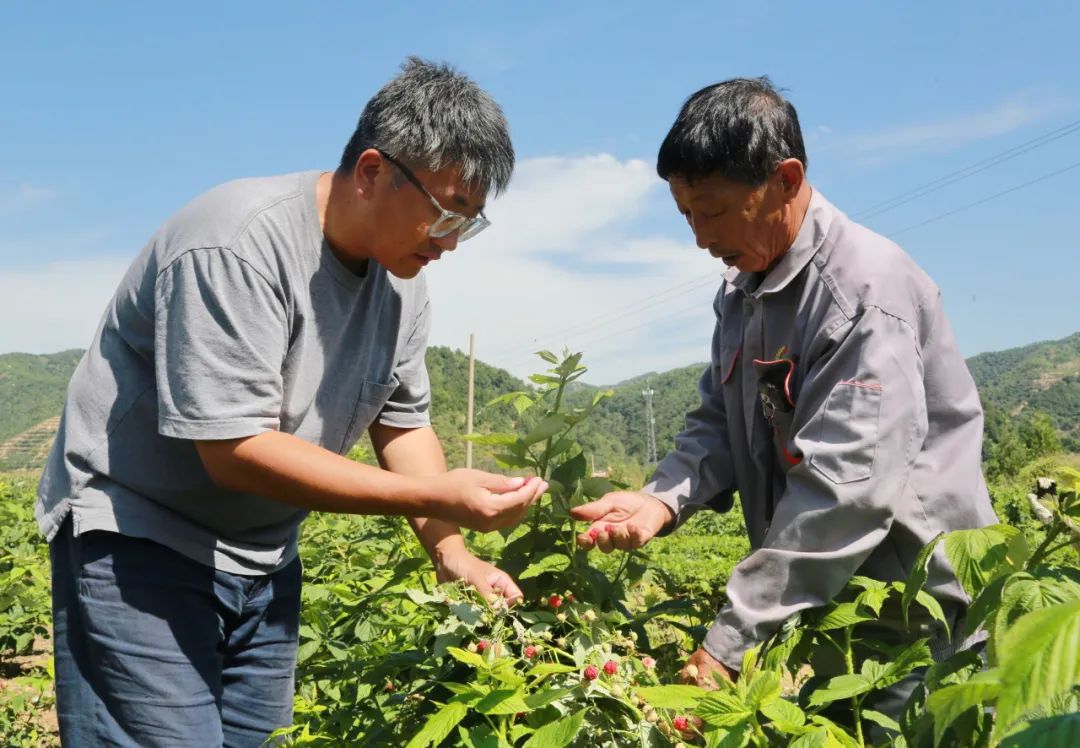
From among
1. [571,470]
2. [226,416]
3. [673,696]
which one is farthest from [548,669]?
[226,416]

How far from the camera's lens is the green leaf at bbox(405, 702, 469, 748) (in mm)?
1480

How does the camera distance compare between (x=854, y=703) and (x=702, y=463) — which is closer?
(x=854, y=703)

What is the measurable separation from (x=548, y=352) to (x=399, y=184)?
1.71 feet

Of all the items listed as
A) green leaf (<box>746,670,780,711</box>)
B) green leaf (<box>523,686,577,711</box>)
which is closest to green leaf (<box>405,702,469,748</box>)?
green leaf (<box>523,686,577,711</box>)

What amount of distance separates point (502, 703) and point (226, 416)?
80 centimetres

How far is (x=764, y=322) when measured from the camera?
2254 mm

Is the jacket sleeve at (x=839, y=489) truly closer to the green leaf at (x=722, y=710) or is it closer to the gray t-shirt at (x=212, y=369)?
the green leaf at (x=722, y=710)

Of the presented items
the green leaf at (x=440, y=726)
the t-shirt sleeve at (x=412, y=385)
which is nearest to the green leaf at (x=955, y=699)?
the green leaf at (x=440, y=726)

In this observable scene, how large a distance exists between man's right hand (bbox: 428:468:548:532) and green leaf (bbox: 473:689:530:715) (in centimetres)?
48

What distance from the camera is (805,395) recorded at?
2.04 metres

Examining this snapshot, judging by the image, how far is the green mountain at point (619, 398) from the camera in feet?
250

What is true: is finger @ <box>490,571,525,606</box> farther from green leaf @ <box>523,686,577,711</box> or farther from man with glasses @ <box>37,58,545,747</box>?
green leaf @ <box>523,686,577,711</box>

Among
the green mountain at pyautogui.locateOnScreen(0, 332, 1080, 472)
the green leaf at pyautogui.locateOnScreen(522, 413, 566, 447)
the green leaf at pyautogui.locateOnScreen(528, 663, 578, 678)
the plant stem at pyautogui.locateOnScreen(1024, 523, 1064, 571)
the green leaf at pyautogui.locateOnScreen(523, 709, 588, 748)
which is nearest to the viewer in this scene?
the plant stem at pyautogui.locateOnScreen(1024, 523, 1064, 571)

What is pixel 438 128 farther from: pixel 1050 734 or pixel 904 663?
pixel 1050 734
